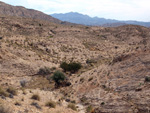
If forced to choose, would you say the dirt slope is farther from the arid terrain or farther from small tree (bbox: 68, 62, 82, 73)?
small tree (bbox: 68, 62, 82, 73)

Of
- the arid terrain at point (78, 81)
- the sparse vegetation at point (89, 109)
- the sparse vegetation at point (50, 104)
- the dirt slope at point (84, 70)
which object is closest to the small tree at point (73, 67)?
the arid terrain at point (78, 81)

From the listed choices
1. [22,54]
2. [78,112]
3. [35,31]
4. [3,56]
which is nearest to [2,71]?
[3,56]

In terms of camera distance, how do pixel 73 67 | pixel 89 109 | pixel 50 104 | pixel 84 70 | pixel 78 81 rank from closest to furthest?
1. pixel 50 104
2. pixel 89 109
3. pixel 78 81
4. pixel 73 67
5. pixel 84 70

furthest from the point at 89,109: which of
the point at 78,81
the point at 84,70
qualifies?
the point at 84,70

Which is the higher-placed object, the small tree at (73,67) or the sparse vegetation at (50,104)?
the sparse vegetation at (50,104)

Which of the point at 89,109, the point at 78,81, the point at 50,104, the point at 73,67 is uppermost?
the point at 50,104

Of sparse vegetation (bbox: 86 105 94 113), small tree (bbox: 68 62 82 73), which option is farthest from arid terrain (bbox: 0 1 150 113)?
small tree (bbox: 68 62 82 73)

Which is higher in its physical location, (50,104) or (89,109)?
(50,104)

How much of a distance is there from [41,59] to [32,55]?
198 centimetres

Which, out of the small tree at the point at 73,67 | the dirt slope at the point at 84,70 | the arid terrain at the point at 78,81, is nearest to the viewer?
the arid terrain at the point at 78,81

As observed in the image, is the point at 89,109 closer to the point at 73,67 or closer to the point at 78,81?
the point at 78,81

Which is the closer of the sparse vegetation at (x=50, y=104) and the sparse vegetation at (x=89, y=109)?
the sparse vegetation at (x=50, y=104)

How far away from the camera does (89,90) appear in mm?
14438

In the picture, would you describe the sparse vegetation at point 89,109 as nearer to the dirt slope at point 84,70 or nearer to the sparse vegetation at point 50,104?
the dirt slope at point 84,70
